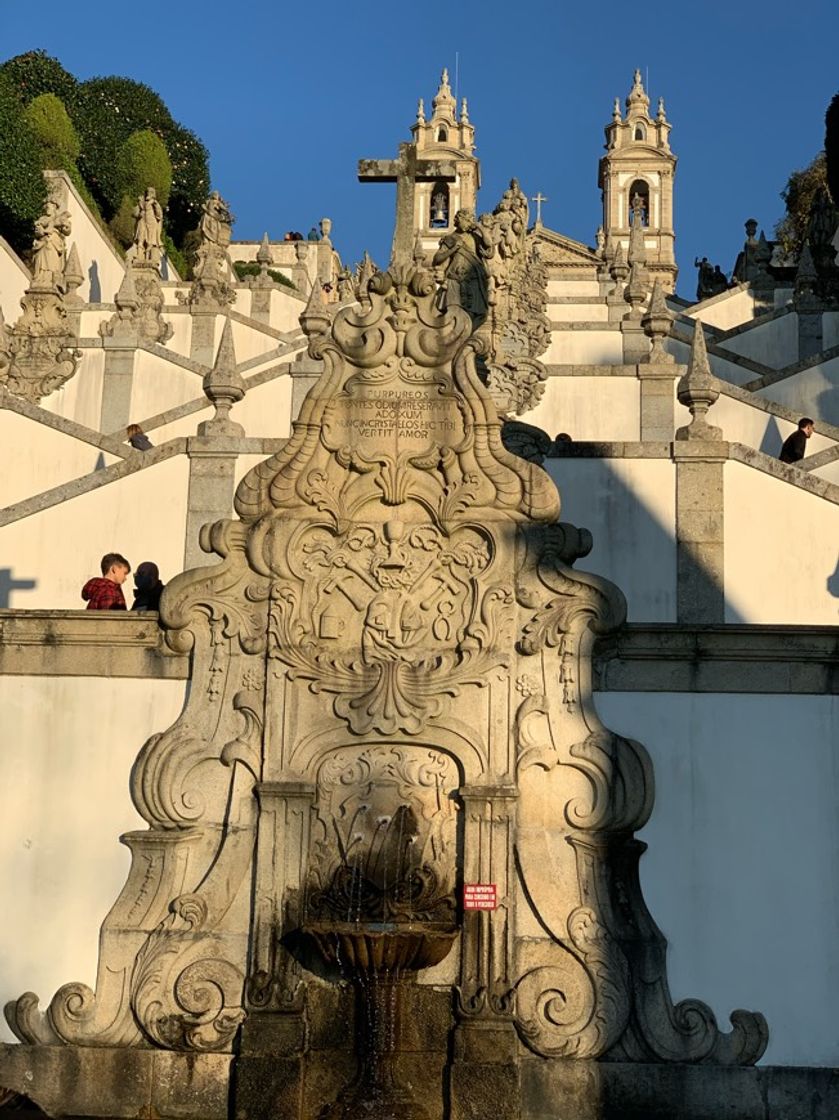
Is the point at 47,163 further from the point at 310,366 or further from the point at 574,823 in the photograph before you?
the point at 574,823

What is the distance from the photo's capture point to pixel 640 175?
85.2 m

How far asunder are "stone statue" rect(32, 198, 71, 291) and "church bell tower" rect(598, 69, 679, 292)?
4869 centimetres

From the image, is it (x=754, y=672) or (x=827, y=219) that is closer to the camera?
(x=754, y=672)

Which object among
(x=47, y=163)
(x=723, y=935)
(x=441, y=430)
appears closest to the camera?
(x=723, y=935)

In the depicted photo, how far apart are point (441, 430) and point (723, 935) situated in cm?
385

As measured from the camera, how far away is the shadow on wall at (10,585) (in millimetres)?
19266

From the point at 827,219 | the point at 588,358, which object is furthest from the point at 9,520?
the point at 827,219

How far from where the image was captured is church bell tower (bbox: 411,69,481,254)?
6556cm

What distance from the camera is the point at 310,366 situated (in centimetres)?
2586

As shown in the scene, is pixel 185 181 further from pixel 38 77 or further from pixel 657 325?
pixel 657 325

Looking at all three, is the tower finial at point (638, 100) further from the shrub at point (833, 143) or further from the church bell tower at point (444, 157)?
the shrub at point (833, 143)

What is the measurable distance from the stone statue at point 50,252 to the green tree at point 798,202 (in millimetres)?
27250

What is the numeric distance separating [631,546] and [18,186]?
27.5 m

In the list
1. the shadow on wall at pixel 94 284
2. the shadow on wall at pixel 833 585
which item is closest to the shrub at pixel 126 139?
the shadow on wall at pixel 94 284
